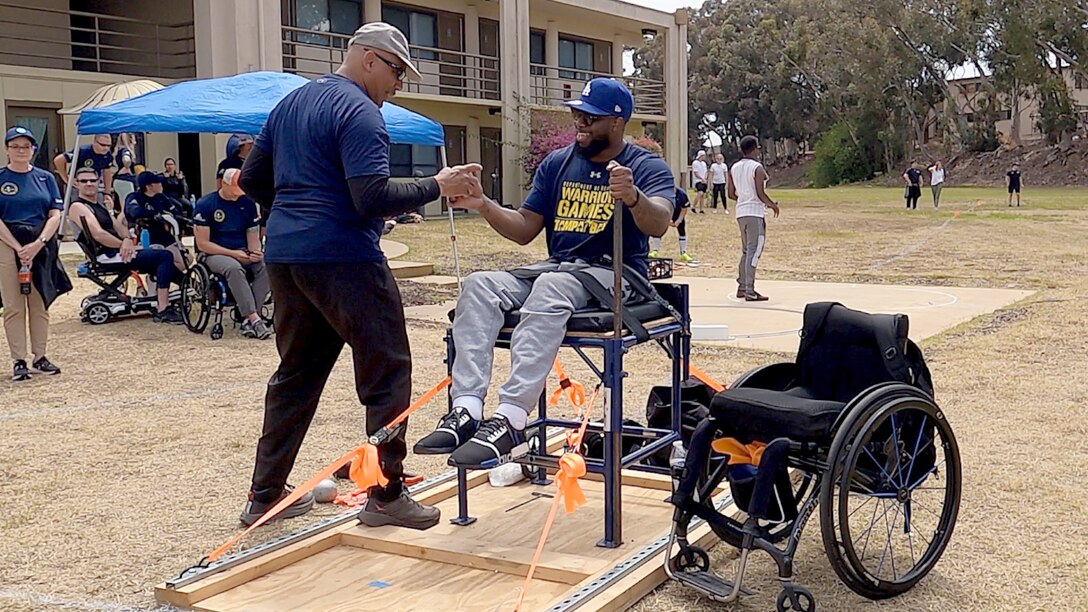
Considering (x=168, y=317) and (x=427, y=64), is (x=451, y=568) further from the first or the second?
(x=427, y=64)

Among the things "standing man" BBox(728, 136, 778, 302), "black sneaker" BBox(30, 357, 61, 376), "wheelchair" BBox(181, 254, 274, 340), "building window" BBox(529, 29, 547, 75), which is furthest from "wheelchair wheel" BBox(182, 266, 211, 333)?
"building window" BBox(529, 29, 547, 75)

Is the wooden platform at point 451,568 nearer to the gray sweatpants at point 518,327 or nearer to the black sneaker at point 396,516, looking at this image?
the black sneaker at point 396,516

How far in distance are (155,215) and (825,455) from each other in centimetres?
874

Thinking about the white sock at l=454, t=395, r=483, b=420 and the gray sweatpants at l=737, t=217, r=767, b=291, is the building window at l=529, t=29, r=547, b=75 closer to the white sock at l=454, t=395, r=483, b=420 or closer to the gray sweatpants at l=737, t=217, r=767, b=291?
the gray sweatpants at l=737, t=217, r=767, b=291

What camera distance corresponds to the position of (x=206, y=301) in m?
10.1

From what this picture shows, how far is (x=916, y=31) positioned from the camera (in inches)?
2370

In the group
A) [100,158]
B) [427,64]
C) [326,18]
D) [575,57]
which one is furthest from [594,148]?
[575,57]

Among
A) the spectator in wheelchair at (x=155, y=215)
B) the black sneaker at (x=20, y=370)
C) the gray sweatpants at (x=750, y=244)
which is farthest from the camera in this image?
the gray sweatpants at (x=750, y=244)

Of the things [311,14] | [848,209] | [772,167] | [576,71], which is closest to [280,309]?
[311,14]

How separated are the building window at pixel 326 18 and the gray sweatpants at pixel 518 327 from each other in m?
21.3

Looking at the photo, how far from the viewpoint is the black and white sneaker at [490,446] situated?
3.91m

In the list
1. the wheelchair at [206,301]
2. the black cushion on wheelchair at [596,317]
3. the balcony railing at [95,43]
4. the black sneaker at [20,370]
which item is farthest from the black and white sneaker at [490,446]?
the balcony railing at [95,43]

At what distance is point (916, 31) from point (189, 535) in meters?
61.2

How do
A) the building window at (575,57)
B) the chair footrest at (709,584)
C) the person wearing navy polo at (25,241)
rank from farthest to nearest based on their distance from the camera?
the building window at (575,57) < the person wearing navy polo at (25,241) < the chair footrest at (709,584)
